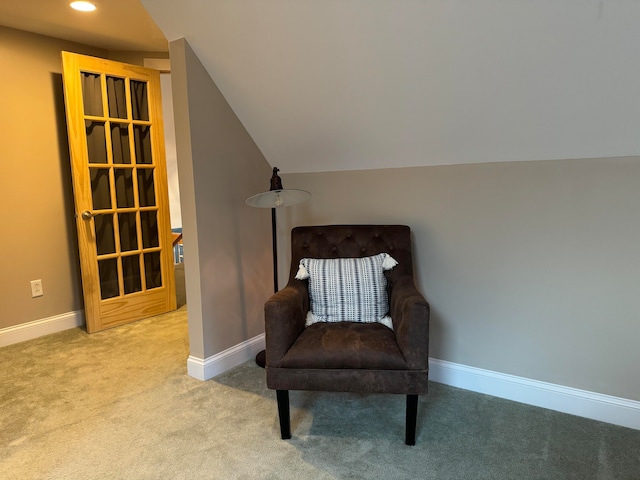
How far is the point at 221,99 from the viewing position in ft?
8.00

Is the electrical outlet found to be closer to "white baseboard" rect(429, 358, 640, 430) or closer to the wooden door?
the wooden door

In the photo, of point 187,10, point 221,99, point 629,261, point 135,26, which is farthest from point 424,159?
point 135,26

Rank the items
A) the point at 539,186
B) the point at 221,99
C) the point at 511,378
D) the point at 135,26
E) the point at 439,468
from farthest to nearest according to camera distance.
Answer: the point at 135,26
the point at 221,99
the point at 511,378
the point at 539,186
the point at 439,468

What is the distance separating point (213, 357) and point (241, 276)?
0.51m

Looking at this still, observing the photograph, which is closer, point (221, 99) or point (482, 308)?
point (482, 308)

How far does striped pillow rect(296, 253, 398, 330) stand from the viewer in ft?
7.03

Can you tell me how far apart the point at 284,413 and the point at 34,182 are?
251 cm

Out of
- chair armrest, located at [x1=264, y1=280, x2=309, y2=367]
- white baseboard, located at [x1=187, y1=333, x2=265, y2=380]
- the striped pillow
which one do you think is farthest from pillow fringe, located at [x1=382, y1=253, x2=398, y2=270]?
white baseboard, located at [x1=187, y1=333, x2=265, y2=380]

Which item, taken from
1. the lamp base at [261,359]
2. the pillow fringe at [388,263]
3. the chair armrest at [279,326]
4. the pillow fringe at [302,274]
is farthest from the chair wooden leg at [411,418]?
the lamp base at [261,359]

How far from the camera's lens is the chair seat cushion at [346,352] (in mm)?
1746

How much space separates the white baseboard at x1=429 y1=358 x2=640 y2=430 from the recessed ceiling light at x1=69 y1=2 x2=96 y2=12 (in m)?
2.85

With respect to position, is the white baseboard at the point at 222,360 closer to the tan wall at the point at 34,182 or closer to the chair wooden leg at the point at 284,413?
the chair wooden leg at the point at 284,413

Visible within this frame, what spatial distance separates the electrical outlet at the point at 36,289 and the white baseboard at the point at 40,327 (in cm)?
19

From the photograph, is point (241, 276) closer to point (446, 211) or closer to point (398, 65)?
point (446, 211)
